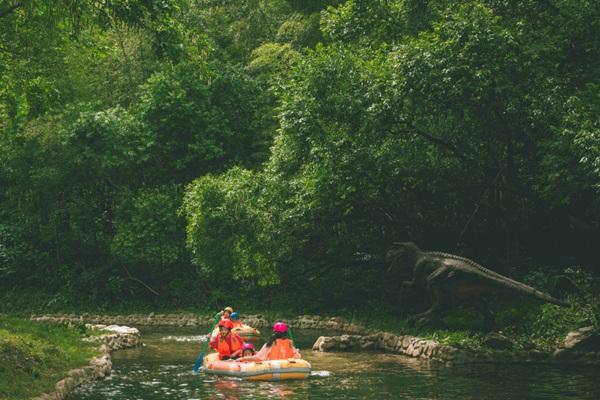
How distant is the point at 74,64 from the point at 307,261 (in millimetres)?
15194

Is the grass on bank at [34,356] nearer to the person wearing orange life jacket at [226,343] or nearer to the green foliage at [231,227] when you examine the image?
the person wearing orange life jacket at [226,343]

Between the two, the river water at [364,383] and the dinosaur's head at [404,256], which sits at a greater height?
the dinosaur's head at [404,256]

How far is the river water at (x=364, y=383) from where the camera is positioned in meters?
17.6

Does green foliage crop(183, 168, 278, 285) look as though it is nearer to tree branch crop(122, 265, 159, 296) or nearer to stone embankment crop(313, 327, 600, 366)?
tree branch crop(122, 265, 159, 296)

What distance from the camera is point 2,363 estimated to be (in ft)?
52.2

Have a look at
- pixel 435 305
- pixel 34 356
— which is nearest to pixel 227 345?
pixel 34 356

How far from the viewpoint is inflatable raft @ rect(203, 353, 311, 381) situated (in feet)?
65.7

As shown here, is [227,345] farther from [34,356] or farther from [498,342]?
[498,342]

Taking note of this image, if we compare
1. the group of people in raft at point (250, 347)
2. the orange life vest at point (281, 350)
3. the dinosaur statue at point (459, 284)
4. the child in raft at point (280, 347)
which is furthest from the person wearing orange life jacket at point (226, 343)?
the dinosaur statue at point (459, 284)

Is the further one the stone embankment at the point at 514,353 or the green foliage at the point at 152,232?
the green foliage at the point at 152,232

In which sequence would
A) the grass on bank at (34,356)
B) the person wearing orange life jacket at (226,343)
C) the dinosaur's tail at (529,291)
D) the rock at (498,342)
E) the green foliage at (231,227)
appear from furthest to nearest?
the green foliage at (231,227), the dinosaur's tail at (529,291), the rock at (498,342), the person wearing orange life jacket at (226,343), the grass on bank at (34,356)

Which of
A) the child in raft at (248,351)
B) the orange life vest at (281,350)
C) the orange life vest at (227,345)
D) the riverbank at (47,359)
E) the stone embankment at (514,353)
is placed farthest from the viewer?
the child in raft at (248,351)

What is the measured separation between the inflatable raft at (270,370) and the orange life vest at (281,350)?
44 cm

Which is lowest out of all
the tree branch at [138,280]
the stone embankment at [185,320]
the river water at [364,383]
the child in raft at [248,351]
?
the river water at [364,383]
